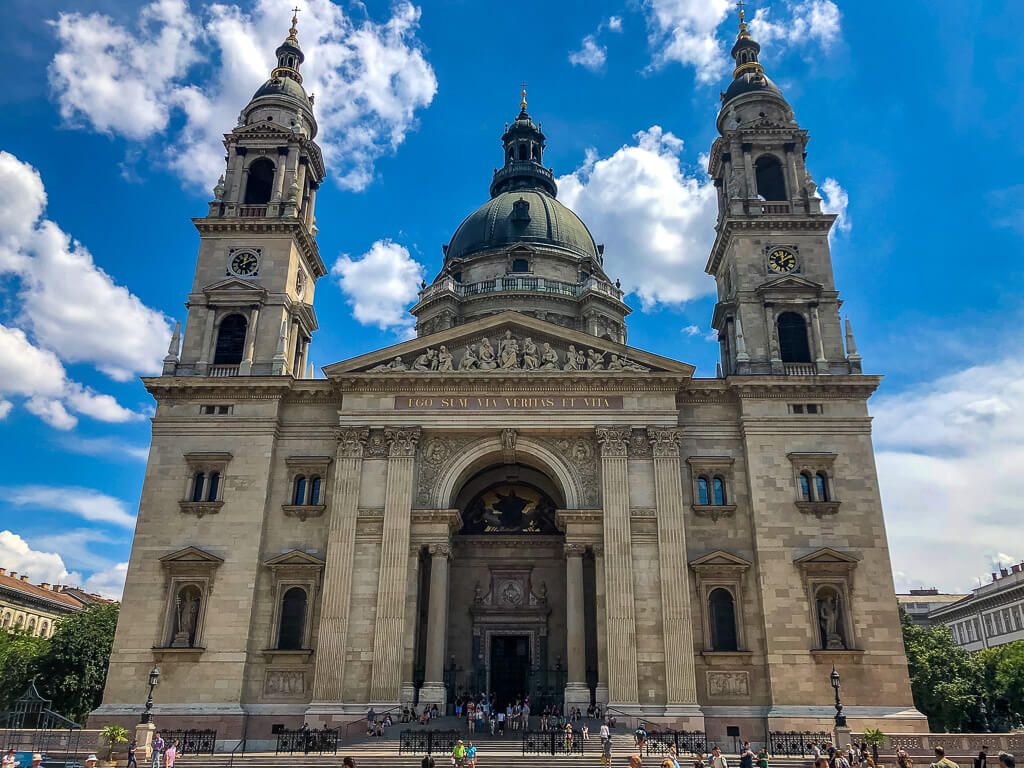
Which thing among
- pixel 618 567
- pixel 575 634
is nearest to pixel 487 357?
pixel 618 567

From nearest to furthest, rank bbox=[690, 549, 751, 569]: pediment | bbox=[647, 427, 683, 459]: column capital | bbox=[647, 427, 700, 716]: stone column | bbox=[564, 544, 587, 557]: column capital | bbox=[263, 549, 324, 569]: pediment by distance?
bbox=[647, 427, 700, 716]: stone column < bbox=[690, 549, 751, 569]: pediment < bbox=[263, 549, 324, 569]: pediment < bbox=[564, 544, 587, 557]: column capital < bbox=[647, 427, 683, 459]: column capital

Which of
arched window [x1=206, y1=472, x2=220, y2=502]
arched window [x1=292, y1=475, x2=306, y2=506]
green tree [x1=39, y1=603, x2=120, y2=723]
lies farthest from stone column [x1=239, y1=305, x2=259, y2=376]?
green tree [x1=39, y1=603, x2=120, y2=723]

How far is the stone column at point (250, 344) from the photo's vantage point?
128ft

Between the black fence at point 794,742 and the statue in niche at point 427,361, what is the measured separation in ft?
67.0

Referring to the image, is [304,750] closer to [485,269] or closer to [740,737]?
[740,737]

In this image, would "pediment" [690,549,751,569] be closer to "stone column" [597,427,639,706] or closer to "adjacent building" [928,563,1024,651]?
"stone column" [597,427,639,706]

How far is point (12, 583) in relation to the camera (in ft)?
243

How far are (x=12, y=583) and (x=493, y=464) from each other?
56775mm

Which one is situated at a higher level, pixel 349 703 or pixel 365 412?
pixel 365 412

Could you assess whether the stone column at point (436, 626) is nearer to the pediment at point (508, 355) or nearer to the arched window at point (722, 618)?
the pediment at point (508, 355)

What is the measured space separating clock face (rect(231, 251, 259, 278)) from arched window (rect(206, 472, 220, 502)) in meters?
10.2

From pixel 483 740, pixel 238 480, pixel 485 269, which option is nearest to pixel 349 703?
pixel 483 740

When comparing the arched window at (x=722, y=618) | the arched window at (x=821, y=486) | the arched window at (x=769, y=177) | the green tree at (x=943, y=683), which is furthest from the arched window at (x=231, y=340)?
the green tree at (x=943, y=683)

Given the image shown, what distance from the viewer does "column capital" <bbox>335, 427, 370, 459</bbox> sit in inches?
1449
